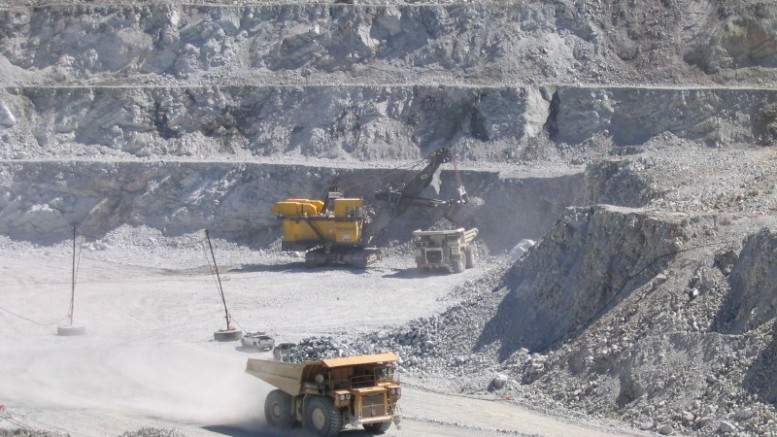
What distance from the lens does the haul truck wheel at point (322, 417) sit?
18.6 meters

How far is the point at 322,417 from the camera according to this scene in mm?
18719

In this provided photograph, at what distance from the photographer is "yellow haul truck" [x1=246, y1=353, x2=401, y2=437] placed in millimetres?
18469

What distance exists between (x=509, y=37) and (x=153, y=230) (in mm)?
15249

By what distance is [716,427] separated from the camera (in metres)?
18.4

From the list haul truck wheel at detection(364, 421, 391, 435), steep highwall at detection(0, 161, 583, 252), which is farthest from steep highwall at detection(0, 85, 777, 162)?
haul truck wheel at detection(364, 421, 391, 435)

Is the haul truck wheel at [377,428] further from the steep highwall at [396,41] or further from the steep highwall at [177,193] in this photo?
the steep highwall at [396,41]

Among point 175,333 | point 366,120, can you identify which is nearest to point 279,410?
point 175,333

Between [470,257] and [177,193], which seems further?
[177,193]

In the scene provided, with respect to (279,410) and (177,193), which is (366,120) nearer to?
(177,193)

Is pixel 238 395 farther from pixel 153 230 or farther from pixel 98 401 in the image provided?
pixel 153 230

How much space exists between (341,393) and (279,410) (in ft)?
5.64

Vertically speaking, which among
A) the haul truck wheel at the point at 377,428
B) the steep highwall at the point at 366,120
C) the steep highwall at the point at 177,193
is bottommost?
the haul truck wheel at the point at 377,428

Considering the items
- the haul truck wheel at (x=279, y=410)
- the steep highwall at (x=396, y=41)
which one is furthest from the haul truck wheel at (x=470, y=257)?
the haul truck wheel at (x=279, y=410)

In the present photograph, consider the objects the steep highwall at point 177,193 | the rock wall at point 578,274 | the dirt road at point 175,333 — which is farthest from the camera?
the steep highwall at point 177,193
